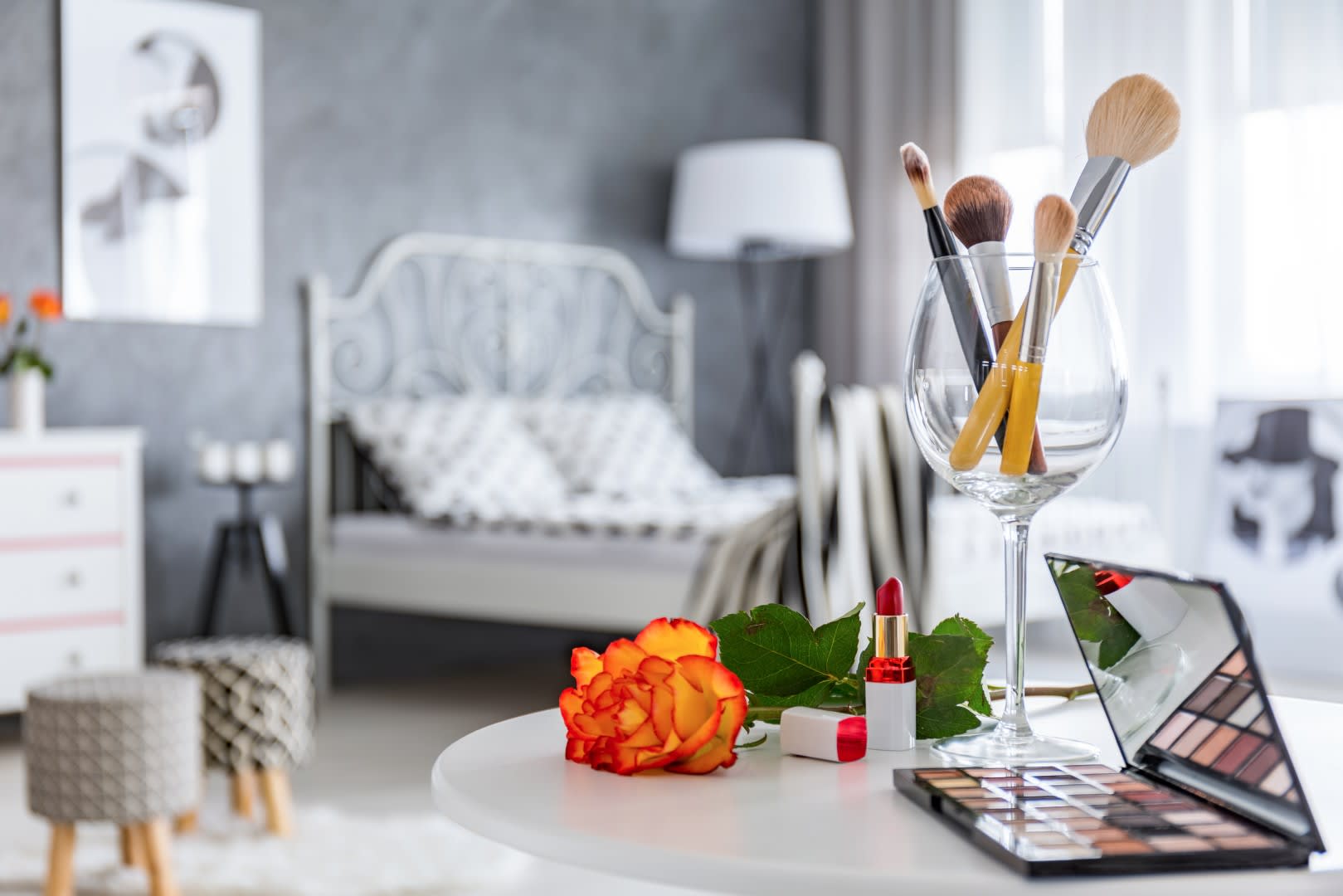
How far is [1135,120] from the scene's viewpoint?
2.74ft

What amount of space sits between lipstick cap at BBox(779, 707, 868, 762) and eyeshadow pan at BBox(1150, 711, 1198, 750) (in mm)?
170

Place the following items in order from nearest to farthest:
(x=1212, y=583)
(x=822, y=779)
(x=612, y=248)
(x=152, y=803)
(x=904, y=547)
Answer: (x=1212, y=583)
(x=822, y=779)
(x=152, y=803)
(x=904, y=547)
(x=612, y=248)

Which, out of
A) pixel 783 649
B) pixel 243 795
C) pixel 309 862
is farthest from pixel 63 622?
pixel 783 649

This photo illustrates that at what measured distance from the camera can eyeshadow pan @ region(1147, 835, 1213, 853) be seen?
24.2 inches

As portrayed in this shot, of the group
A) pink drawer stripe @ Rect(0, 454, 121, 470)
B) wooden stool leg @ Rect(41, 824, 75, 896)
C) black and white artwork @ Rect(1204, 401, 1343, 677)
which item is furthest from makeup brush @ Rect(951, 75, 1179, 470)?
black and white artwork @ Rect(1204, 401, 1343, 677)

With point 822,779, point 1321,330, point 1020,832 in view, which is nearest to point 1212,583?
point 1020,832

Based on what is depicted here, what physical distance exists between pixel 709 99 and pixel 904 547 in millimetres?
2714

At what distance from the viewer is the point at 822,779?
2.63 feet

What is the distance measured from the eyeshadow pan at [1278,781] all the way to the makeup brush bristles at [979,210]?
0.35 metres

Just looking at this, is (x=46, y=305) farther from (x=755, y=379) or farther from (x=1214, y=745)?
(x=1214, y=745)

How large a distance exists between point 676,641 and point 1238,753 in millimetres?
312

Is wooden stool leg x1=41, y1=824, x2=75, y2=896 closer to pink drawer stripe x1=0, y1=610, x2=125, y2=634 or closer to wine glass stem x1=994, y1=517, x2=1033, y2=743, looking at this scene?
pink drawer stripe x1=0, y1=610, x2=125, y2=634

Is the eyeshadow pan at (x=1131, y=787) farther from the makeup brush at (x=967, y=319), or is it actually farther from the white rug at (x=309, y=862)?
the white rug at (x=309, y=862)

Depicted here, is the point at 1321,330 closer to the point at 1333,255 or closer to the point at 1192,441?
the point at 1333,255
